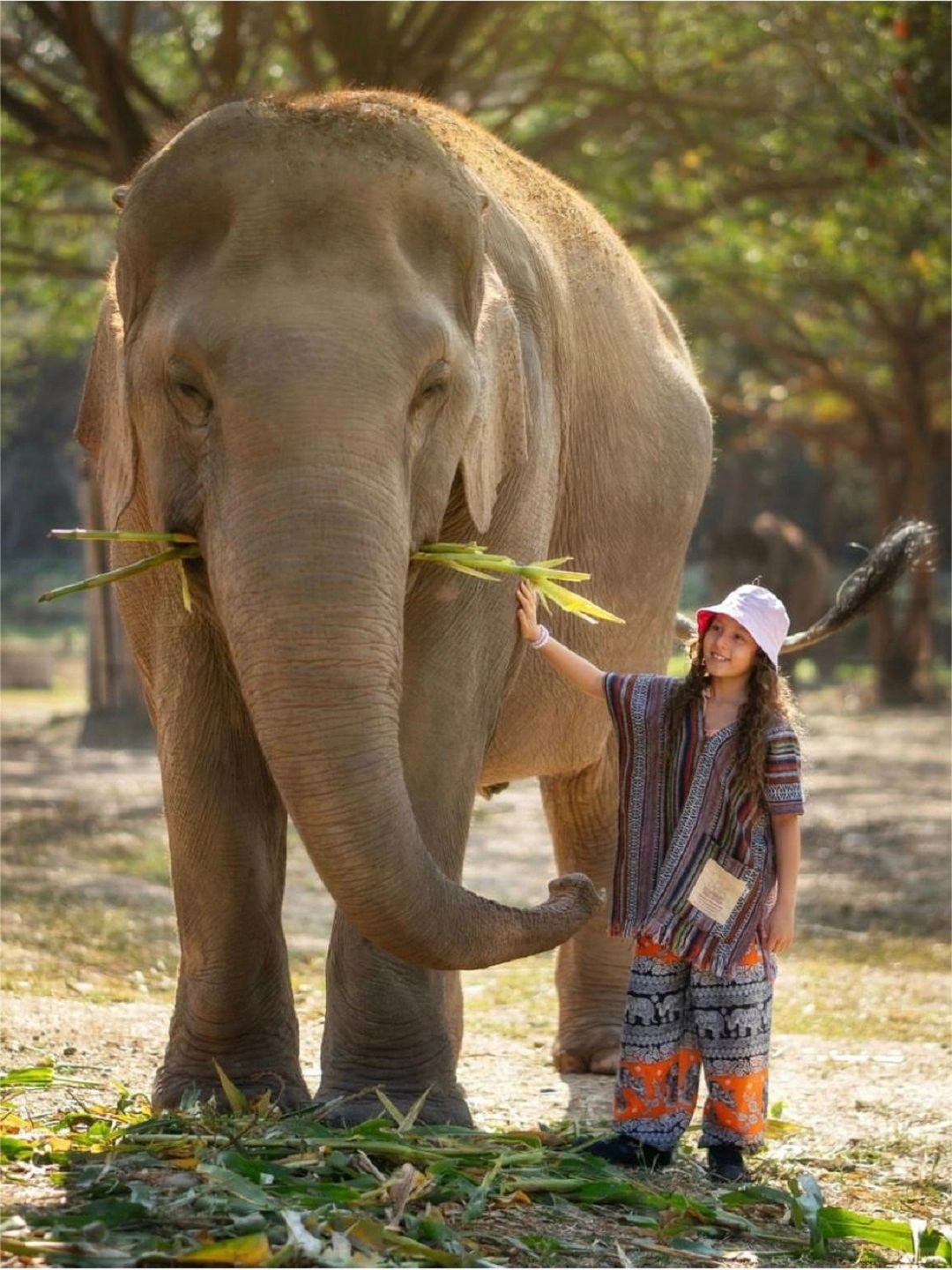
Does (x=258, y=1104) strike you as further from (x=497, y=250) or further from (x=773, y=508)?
(x=773, y=508)

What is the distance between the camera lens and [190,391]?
425 cm

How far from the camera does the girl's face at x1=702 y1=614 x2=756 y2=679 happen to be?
4.86m

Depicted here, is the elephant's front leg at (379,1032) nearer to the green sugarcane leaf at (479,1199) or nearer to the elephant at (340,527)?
the elephant at (340,527)

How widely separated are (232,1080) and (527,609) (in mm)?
1328

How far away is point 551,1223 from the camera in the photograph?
4.15 meters

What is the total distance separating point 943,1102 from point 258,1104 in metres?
2.41

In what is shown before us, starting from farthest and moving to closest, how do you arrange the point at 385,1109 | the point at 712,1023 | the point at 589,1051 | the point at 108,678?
1. the point at 108,678
2. the point at 589,1051
3. the point at 712,1023
4. the point at 385,1109

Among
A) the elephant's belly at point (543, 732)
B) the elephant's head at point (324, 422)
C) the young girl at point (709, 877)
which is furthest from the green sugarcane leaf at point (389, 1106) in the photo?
the elephant's belly at point (543, 732)

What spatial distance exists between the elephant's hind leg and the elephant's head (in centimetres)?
218

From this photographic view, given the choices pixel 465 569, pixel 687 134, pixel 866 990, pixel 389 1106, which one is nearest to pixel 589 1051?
pixel 866 990

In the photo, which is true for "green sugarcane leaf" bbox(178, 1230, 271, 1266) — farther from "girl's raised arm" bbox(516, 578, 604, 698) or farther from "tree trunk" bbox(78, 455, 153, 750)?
"tree trunk" bbox(78, 455, 153, 750)

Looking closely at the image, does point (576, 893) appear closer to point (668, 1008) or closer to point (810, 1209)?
point (668, 1008)

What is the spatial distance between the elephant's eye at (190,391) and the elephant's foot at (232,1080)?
5.31ft

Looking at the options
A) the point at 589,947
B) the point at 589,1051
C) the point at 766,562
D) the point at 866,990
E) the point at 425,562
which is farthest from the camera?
the point at 766,562
